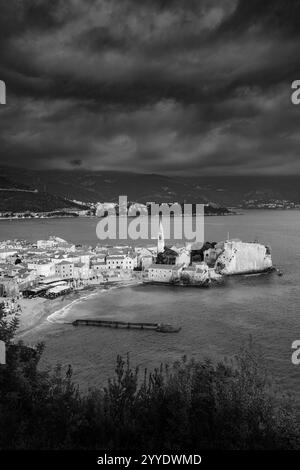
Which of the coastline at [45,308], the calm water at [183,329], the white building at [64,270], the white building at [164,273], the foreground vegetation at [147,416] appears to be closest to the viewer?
the foreground vegetation at [147,416]

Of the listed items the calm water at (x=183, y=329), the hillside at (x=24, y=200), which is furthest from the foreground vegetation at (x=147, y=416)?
the hillside at (x=24, y=200)

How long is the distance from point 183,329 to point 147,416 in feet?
44.7

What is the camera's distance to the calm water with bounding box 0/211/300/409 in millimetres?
17656

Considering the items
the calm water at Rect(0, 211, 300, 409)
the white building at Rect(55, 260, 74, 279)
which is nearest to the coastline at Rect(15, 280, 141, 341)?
the calm water at Rect(0, 211, 300, 409)

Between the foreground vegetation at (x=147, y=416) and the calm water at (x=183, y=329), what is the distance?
6119mm

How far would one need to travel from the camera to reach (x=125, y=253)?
136 feet

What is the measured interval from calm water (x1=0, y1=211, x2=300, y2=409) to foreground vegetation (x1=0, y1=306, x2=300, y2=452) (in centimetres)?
612

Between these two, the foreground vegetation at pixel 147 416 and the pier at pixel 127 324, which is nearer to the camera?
the foreground vegetation at pixel 147 416

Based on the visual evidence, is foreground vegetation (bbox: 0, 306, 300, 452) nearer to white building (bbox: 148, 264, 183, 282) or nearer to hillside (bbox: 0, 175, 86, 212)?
white building (bbox: 148, 264, 183, 282)

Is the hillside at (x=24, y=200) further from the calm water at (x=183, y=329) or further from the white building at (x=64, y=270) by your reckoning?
the calm water at (x=183, y=329)

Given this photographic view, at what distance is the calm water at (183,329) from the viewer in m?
17.7

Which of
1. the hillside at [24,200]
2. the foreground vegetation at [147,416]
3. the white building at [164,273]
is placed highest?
the hillside at [24,200]

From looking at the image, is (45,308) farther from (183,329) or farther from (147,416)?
(147,416)
